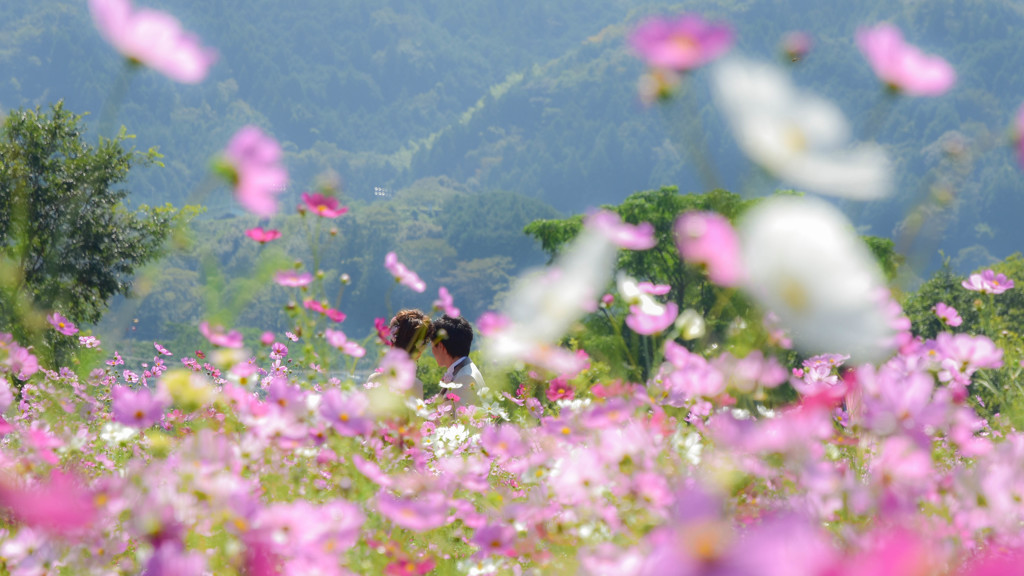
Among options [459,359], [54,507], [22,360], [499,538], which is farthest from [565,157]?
[54,507]

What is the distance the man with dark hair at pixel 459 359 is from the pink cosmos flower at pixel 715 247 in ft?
11.7

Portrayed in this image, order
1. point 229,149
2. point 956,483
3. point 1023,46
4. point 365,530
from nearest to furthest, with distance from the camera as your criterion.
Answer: point 229,149
point 956,483
point 365,530
point 1023,46

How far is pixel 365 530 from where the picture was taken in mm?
1758

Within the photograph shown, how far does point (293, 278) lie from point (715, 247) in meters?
1.35

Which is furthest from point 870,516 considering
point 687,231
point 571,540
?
point 687,231

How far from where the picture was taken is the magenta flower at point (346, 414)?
1576mm

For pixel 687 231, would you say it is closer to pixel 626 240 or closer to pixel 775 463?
pixel 626 240

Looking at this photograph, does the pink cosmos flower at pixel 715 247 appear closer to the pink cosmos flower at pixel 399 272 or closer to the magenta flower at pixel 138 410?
the pink cosmos flower at pixel 399 272

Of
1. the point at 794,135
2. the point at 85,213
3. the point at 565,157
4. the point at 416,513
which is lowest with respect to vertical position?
the point at 416,513

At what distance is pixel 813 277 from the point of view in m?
0.89

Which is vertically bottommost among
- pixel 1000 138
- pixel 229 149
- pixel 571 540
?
pixel 571 540

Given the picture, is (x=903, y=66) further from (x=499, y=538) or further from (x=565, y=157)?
(x=565, y=157)

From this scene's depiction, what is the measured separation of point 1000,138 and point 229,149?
1.24 meters

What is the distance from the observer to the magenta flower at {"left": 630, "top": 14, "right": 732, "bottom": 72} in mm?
1171
